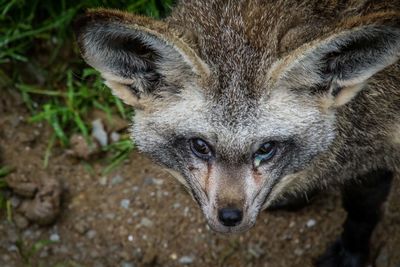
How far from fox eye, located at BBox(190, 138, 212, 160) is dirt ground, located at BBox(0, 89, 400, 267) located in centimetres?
145

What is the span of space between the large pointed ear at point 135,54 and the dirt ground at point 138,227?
58.5 inches

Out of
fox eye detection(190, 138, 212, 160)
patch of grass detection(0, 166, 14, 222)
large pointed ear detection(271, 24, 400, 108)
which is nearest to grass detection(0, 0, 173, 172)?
patch of grass detection(0, 166, 14, 222)

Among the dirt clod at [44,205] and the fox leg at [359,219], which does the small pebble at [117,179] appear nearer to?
the dirt clod at [44,205]

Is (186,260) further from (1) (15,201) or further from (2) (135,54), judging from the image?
(2) (135,54)

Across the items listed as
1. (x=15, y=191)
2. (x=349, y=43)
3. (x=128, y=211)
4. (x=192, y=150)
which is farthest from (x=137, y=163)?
(x=349, y=43)

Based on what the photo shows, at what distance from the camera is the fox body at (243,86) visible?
→ 3314mm

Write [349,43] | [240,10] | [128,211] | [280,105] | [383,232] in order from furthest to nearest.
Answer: [128,211] < [383,232] < [240,10] < [280,105] < [349,43]

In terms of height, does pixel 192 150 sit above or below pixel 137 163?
above

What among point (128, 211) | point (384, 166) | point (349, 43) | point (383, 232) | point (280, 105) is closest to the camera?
point (349, 43)

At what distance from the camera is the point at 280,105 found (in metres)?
3.45

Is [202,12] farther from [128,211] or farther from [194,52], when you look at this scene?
[128,211]

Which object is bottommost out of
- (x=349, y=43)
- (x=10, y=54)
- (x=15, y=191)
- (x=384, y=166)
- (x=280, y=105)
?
(x=15, y=191)

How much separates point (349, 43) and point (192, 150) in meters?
0.92

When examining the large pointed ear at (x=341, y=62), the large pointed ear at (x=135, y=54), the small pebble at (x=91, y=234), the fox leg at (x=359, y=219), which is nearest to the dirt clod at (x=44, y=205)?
the small pebble at (x=91, y=234)
